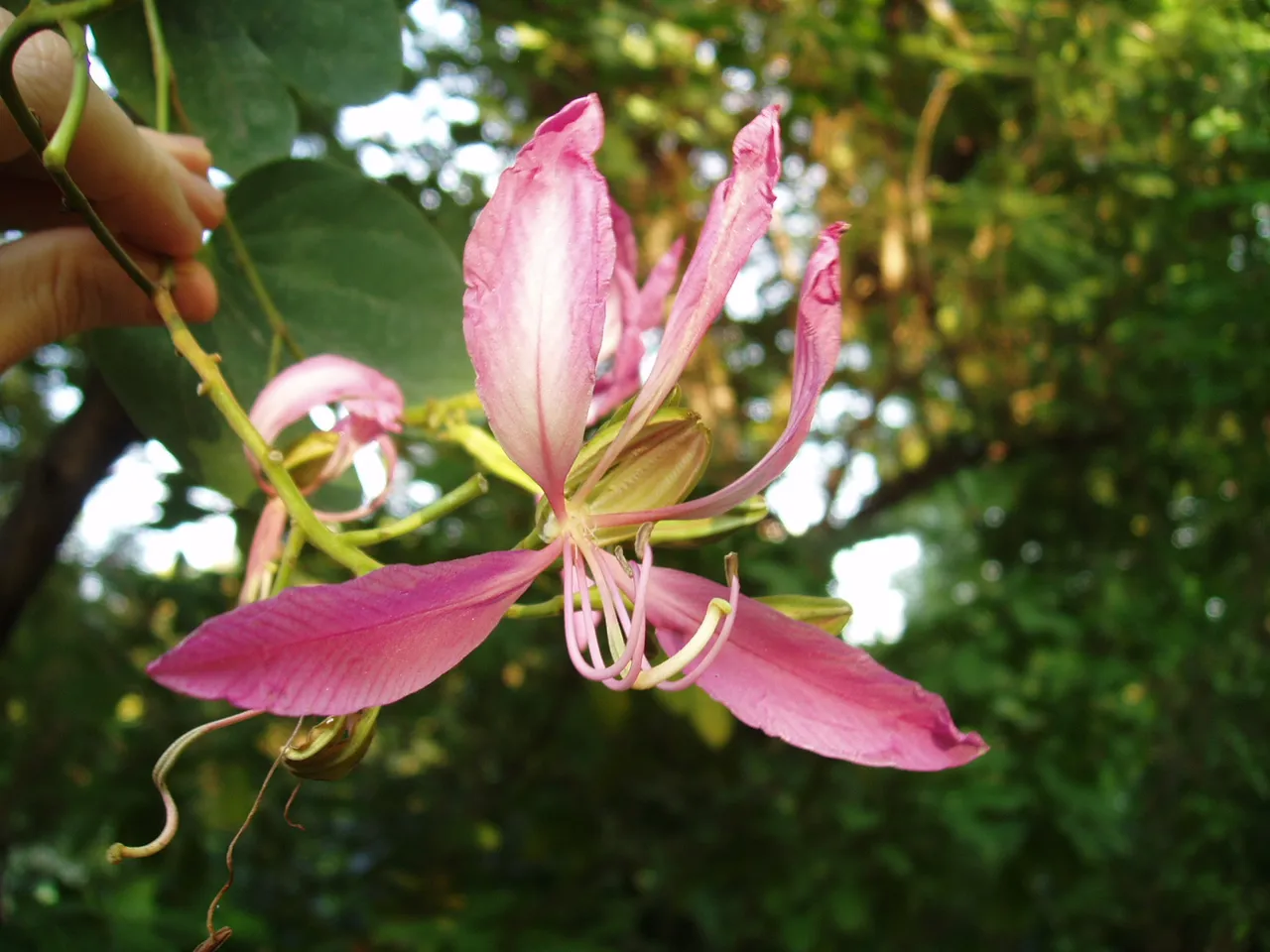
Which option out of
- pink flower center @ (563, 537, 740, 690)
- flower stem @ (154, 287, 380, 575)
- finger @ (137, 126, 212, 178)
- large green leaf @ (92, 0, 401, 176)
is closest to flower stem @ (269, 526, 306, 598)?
flower stem @ (154, 287, 380, 575)

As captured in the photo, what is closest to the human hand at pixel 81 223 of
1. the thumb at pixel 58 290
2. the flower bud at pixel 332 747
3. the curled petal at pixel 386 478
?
the thumb at pixel 58 290

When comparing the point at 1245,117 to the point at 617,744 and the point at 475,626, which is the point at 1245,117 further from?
the point at 617,744

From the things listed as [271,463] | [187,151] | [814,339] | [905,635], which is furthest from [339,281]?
[905,635]

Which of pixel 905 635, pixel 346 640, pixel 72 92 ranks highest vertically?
pixel 72 92

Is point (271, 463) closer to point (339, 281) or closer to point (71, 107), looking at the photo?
point (71, 107)

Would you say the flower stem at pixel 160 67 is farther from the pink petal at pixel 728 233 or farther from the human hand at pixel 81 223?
the pink petal at pixel 728 233

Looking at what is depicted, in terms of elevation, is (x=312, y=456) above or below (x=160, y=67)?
below

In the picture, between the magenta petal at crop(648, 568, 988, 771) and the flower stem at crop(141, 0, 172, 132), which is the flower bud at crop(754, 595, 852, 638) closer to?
the magenta petal at crop(648, 568, 988, 771)
